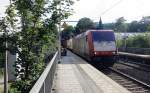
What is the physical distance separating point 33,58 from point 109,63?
652 inches

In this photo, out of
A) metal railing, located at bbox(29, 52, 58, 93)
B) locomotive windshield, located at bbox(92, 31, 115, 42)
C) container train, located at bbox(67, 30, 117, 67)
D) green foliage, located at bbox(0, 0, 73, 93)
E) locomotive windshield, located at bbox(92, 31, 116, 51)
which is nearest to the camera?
metal railing, located at bbox(29, 52, 58, 93)

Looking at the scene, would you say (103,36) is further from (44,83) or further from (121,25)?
(121,25)

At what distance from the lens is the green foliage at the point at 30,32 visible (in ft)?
56.0

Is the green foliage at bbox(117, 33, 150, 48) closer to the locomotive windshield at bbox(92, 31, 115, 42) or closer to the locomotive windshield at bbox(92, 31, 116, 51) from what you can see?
the locomotive windshield at bbox(92, 31, 115, 42)

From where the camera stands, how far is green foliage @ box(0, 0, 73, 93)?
1706 cm

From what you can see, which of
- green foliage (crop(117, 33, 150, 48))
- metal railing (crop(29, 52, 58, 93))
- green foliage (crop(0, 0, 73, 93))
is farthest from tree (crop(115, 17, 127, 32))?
metal railing (crop(29, 52, 58, 93))

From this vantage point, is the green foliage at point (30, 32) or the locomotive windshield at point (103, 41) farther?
the locomotive windshield at point (103, 41)

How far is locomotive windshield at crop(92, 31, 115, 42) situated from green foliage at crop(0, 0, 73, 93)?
15.7 metres

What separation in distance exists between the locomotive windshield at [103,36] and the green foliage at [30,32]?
1567 centimetres

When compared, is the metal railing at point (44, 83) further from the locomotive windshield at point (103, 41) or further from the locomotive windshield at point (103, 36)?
the locomotive windshield at point (103, 36)

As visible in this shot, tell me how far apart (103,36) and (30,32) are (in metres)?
16.7

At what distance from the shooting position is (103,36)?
3347 cm

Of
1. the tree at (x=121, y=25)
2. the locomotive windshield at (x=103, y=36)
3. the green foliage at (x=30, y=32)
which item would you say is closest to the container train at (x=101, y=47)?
the locomotive windshield at (x=103, y=36)

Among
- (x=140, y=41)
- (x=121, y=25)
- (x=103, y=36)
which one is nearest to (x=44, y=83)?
(x=103, y=36)
